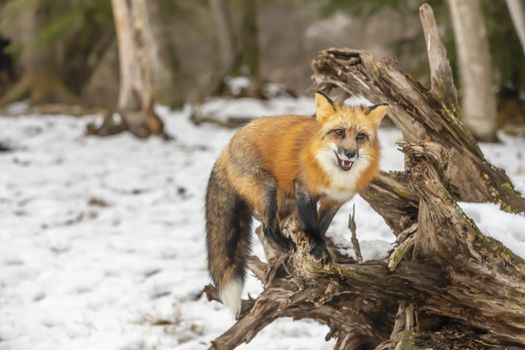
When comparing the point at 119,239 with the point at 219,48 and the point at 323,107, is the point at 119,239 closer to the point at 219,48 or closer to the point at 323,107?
the point at 323,107

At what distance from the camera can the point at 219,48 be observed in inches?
677

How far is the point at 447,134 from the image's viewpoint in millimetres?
4570

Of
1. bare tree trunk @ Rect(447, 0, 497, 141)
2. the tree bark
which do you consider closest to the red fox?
the tree bark

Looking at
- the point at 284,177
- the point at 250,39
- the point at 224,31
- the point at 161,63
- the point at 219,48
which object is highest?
the point at 224,31

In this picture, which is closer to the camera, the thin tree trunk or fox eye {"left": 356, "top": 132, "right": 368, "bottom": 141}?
fox eye {"left": 356, "top": 132, "right": 368, "bottom": 141}

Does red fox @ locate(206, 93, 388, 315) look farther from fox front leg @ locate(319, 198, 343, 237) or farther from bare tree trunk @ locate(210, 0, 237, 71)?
bare tree trunk @ locate(210, 0, 237, 71)

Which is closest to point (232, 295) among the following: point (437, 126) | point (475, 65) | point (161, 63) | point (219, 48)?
point (437, 126)

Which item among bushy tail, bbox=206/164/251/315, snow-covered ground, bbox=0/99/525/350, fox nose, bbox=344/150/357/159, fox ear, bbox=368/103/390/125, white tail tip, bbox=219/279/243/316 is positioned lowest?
snow-covered ground, bbox=0/99/525/350

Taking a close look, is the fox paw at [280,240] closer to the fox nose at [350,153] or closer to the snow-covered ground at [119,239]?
the snow-covered ground at [119,239]

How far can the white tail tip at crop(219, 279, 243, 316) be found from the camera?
4.07 meters

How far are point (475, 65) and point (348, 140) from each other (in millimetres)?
6643

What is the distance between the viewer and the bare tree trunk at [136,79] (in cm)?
1084

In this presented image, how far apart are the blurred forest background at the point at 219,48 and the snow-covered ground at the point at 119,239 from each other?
1777mm

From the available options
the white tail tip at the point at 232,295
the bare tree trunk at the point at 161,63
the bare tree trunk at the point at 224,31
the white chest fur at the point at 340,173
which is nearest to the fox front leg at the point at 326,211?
the white chest fur at the point at 340,173
